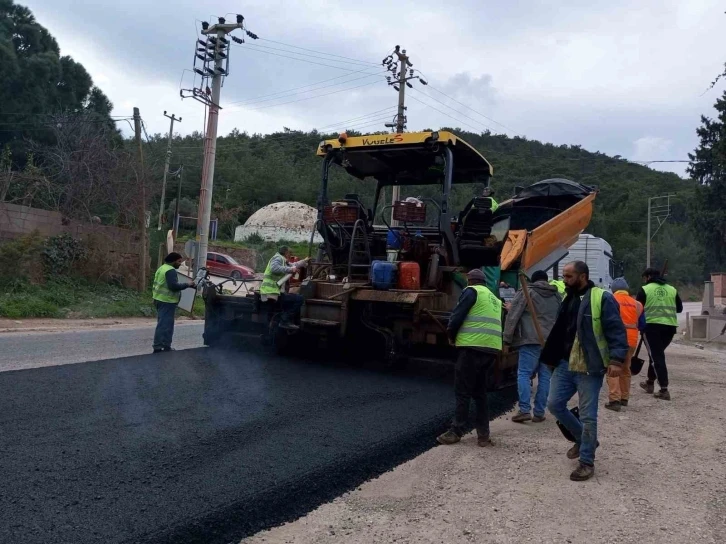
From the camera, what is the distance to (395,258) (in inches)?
299

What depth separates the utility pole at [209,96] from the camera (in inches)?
701

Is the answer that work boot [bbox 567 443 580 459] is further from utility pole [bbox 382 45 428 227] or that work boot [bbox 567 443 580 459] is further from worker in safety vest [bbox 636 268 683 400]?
utility pole [bbox 382 45 428 227]

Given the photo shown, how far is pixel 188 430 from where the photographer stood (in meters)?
4.76

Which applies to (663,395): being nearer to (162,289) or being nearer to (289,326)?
(289,326)

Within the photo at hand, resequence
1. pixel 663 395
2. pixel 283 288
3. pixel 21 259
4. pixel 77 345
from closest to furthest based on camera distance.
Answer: pixel 663 395, pixel 283 288, pixel 77 345, pixel 21 259

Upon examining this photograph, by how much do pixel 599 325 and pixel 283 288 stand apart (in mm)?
4294

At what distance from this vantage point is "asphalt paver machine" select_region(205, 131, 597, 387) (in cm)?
722

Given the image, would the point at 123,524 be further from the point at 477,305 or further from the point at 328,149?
the point at 328,149

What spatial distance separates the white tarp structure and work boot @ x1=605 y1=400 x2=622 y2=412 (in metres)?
31.0

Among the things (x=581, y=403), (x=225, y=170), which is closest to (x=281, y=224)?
(x=225, y=170)

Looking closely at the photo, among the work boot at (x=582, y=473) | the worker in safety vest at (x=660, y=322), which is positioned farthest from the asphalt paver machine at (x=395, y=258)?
the work boot at (x=582, y=473)

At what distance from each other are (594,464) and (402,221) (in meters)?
3.57

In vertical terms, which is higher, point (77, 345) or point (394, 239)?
point (394, 239)

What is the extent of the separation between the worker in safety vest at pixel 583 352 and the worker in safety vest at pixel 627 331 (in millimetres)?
2324
